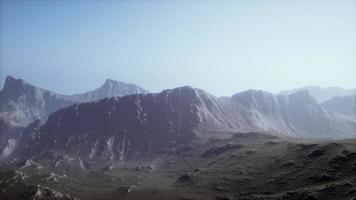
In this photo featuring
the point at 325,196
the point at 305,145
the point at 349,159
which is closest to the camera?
the point at 325,196

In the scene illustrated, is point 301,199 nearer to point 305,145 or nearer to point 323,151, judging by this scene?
point 323,151

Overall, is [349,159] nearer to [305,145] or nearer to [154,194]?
[305,145]

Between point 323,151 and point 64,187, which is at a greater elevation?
point 323,151

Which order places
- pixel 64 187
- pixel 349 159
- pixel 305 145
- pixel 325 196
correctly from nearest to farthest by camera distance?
pixel 325 196
pixel 349 159
pixel 305 145
pixel 64 187

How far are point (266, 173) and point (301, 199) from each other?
47198mm

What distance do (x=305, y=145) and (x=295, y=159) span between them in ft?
46.9

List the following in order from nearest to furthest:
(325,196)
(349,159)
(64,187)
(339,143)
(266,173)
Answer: (325,196)
(349,159)
(339,143)
(266,173)
(64,187)

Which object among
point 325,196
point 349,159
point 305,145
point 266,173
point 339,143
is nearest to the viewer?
point 325,196

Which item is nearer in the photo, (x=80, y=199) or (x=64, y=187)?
(x=80, y=199)

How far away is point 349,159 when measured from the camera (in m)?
136

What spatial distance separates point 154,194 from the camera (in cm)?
17100

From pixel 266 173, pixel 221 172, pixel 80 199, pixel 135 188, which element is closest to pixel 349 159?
pixel 266 173

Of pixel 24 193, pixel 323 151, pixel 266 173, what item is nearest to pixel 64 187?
pixel 24 193

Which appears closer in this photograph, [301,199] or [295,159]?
[301,199]
